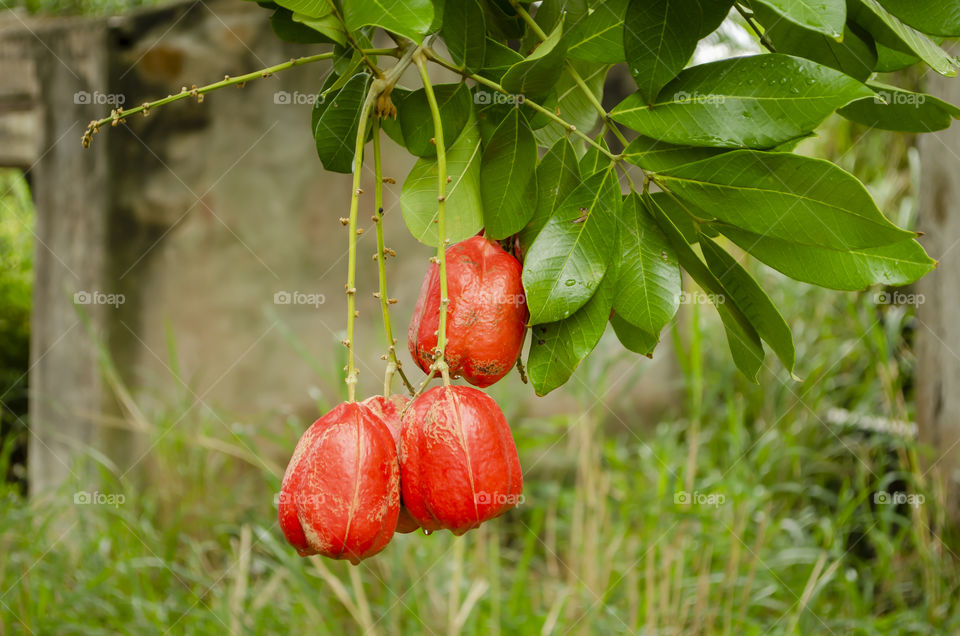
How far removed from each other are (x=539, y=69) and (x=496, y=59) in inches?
3.1

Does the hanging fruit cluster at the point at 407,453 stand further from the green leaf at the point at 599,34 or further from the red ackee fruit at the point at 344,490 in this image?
the green leaf at the point at 599,34

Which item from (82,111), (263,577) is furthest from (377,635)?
(82,111)

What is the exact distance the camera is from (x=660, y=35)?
1.53ft

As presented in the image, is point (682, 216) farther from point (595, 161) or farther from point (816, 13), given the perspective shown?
point (816, 13)

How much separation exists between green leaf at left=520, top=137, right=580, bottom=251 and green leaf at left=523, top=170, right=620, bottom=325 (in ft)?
0.07

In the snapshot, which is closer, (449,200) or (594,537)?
(449,200)

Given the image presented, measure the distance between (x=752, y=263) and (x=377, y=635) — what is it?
200 centimetres

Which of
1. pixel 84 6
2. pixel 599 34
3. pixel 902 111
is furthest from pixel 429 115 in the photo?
pixel 84 6

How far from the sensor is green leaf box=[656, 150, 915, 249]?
431 millimetres

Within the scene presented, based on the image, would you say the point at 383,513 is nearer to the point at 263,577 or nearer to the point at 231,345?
the point at 263,577

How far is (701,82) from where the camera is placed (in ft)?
1.60

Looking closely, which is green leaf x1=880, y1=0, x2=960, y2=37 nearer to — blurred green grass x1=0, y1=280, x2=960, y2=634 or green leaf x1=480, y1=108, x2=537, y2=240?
green leaf x1=480, y1=108, x2=537, y2=240

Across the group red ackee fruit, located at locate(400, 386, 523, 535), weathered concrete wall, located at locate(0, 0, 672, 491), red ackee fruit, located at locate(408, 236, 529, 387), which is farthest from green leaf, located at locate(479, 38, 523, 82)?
weathered concrete wall, located at locate(0, 0, 672, 491)

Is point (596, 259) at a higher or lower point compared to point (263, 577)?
higher
